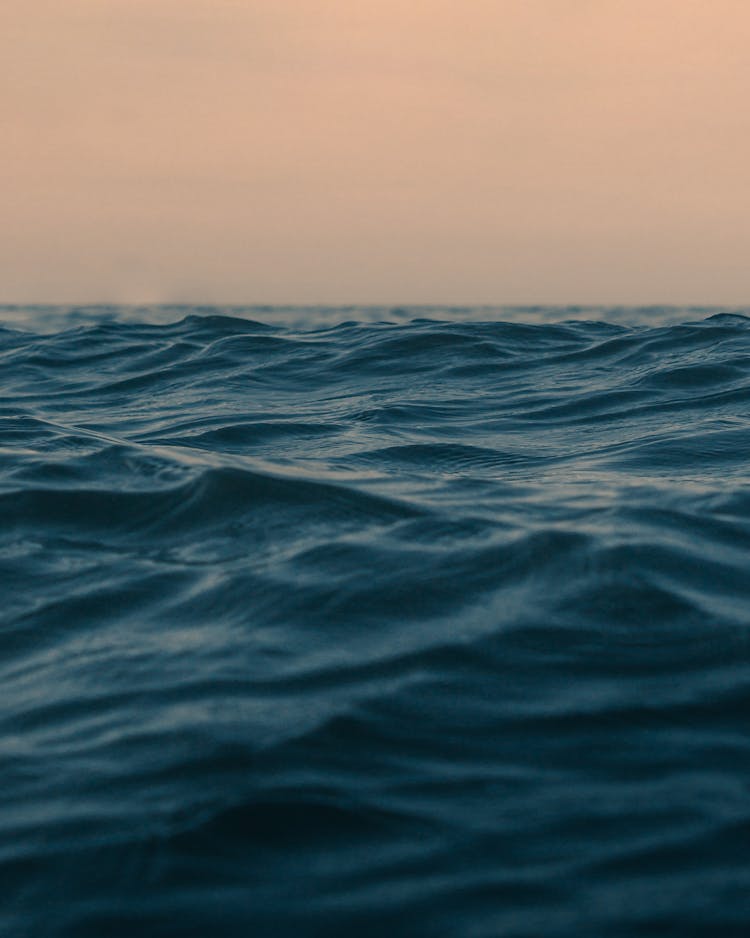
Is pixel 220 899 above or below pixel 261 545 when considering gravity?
below

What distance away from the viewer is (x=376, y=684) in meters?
3.50

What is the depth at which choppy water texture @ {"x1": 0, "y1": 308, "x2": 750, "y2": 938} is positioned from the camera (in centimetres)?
253

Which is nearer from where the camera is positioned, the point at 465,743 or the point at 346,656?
the point at 465,743

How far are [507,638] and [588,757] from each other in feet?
2.73

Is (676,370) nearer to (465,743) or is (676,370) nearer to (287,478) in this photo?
(287,478)

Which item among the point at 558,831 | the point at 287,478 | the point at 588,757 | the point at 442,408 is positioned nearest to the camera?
the point at 558,831

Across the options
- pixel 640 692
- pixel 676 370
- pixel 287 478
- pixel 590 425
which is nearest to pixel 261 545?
pixel 287 478

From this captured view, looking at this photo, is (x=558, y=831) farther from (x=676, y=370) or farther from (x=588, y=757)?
(x=676, y=370)

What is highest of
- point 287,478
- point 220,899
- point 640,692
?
point 287,478

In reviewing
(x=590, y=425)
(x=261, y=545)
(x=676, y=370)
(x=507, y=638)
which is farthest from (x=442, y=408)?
(x=507, y=638)

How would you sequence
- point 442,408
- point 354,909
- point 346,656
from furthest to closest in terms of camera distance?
point 442,408 < point 346,656 < point 354,909

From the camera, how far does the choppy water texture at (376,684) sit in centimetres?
253

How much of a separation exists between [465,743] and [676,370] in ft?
23.1

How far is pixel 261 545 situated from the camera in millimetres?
4918
